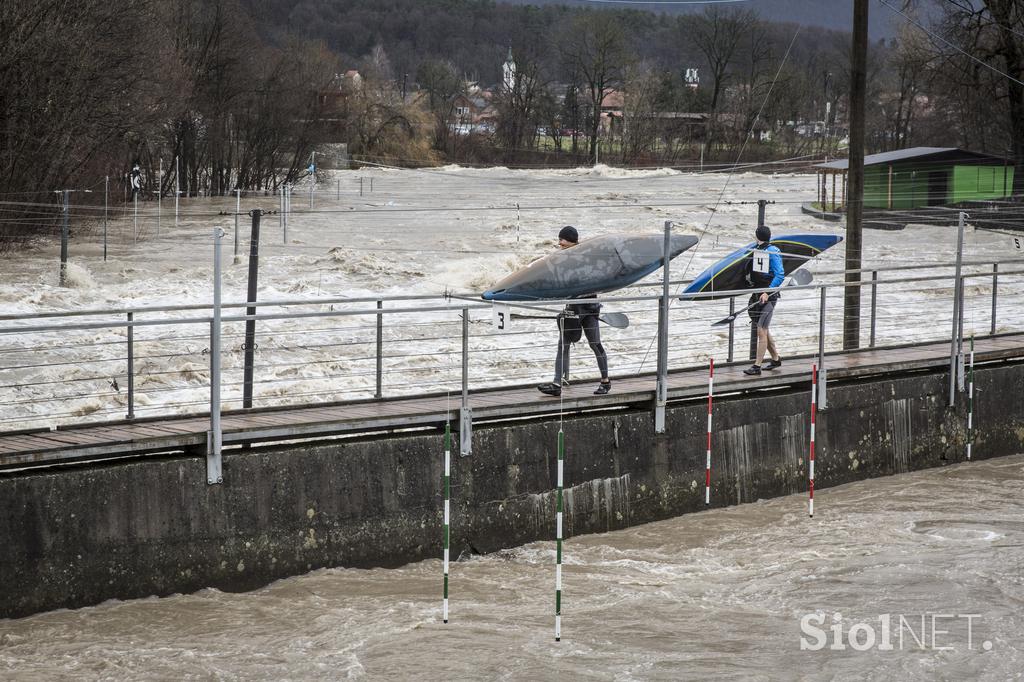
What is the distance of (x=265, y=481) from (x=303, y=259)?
20.4 meters

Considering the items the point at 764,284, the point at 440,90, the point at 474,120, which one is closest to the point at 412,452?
the point at 764,284

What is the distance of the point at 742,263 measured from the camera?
15.8 meters

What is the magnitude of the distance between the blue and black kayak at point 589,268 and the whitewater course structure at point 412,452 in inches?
14.1

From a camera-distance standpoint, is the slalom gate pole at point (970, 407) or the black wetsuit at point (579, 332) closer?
the black wetsuit at point (579, 332)

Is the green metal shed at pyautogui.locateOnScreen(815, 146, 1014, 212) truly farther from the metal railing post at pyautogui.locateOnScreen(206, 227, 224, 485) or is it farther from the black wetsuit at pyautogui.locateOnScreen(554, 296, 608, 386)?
the metal railing post at pyautogui.locateOnScreen(206, 227, 224, 485)

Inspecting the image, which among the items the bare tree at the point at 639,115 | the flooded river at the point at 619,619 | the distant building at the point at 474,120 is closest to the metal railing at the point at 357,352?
the flooded river at the point at 619,619

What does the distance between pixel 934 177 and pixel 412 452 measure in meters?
39.2

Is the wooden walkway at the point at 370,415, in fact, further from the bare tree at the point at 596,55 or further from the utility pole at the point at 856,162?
the bare tree at the point at 596,55

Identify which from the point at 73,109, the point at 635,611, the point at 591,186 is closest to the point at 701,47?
the point at 591,186

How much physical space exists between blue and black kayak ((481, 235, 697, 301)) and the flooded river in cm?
263

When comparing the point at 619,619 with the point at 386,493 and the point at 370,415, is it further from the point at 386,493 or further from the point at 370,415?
the point at 370,415

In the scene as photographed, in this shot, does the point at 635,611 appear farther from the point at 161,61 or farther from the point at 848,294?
the point at 161,61

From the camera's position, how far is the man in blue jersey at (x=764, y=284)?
14273 millimetres

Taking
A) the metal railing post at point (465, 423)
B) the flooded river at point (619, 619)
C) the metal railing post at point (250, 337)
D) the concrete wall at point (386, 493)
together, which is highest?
the metal railing post at point (250, 337)
